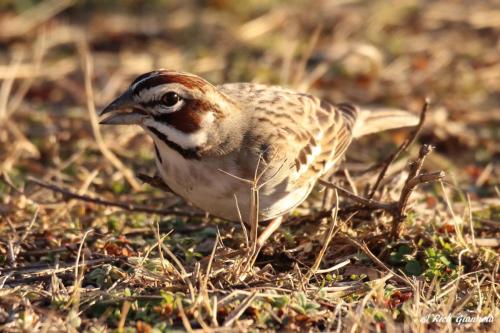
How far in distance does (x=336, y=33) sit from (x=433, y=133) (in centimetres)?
259

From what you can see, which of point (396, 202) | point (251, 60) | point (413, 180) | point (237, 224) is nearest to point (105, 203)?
point (237, 224)

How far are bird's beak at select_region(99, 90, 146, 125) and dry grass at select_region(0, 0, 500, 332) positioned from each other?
74 centimetres

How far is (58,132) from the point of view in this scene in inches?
312

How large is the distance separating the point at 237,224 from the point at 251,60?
12.7 ft

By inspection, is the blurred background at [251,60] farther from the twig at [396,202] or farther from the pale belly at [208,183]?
the twig at [396,202]

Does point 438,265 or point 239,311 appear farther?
point 438,265

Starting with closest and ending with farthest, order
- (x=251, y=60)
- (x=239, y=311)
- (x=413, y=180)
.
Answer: (x=239, y=311) → (x=413, y=180) → (x=251, y=60)

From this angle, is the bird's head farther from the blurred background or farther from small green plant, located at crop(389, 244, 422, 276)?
the blurred background

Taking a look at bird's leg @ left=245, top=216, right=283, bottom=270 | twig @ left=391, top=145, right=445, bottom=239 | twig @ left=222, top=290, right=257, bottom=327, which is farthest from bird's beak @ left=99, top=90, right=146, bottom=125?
twig @ left=391, top=145, right=445, bottom=239

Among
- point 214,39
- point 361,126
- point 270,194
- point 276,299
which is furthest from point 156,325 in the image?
point 214,39

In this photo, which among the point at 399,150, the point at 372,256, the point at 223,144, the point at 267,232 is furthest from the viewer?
the point at 399,150

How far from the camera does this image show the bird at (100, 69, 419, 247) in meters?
5.30

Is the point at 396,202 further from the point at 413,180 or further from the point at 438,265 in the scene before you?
the point at 438,265

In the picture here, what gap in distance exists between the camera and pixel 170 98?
17.3 ft
